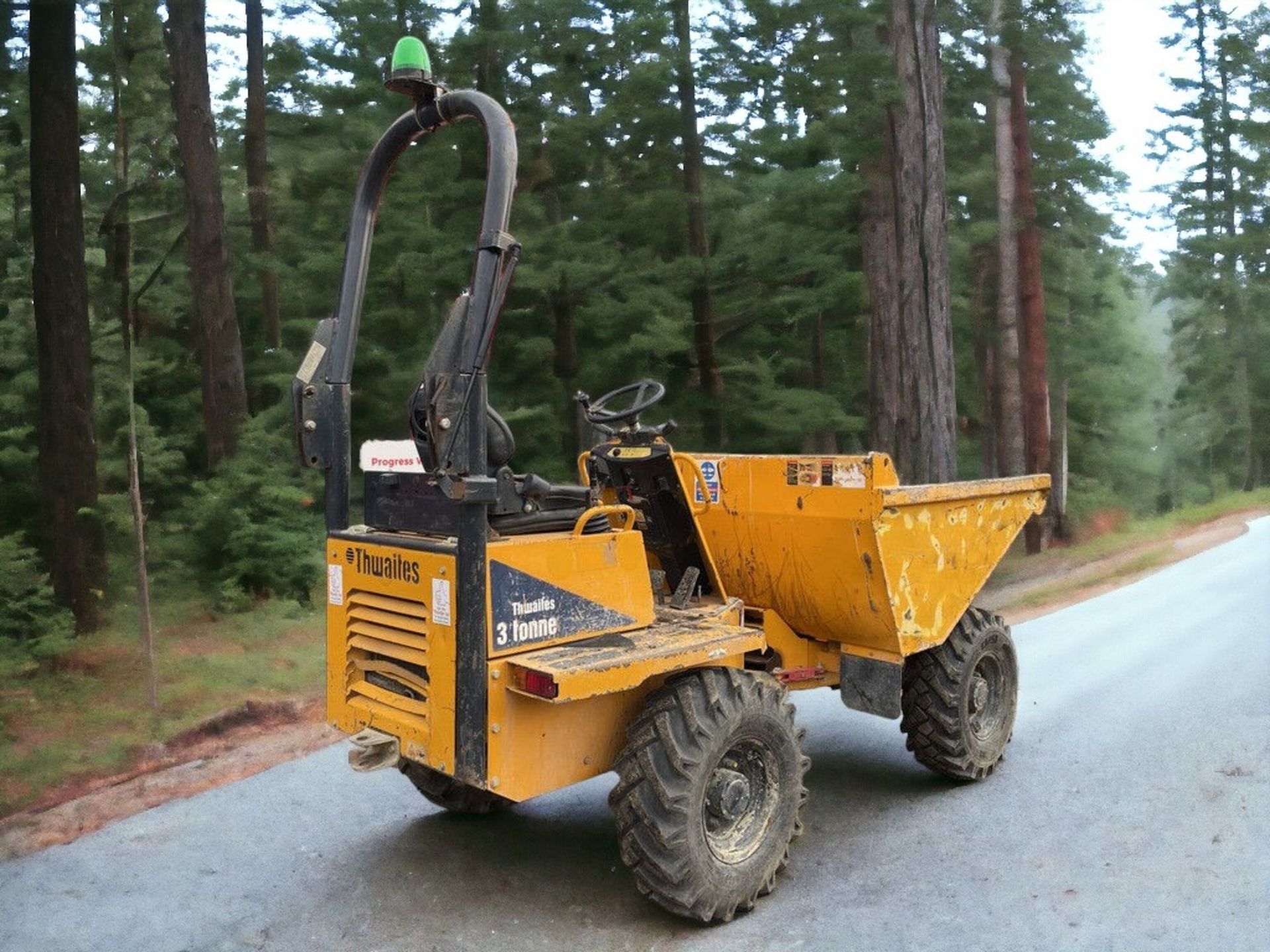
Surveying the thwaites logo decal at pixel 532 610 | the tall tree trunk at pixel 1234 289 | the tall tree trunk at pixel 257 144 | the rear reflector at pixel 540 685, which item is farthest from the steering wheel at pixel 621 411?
the tall tree trunk at pixel 1234 289

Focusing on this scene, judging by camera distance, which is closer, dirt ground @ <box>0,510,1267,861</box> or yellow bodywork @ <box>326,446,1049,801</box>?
yellow bodywork @ <box>326,446,1049,801</box>

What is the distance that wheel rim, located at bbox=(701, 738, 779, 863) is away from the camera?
13.5 ft

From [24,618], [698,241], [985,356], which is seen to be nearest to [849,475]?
[24,618]

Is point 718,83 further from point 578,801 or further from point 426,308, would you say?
point 578,801

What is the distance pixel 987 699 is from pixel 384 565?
3532 mm

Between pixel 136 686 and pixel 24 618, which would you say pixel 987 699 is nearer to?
pixel 136 686

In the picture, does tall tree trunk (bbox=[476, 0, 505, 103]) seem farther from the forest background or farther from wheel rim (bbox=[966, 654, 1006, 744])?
wheel rim (bbox=[966, 654, 1006, 744])

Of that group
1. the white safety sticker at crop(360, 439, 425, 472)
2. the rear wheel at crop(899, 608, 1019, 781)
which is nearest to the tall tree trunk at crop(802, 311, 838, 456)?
the rear wheel at crop(899, 608, 1019, 781)

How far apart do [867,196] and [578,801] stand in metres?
10.5

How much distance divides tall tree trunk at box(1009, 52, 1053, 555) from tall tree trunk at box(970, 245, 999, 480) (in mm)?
1321

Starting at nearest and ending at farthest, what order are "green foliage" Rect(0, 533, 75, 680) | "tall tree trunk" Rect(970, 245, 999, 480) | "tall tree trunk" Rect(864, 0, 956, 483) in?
"green foliage" Rect(0, 533, 75, 680)
"tall tree trunk" Rect(864, 0, 956, 483)
"tall tree trunk" Rect(970, 245, 999, 480)

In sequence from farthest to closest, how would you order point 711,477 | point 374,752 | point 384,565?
point 711,477
point 384,565
point 374,752

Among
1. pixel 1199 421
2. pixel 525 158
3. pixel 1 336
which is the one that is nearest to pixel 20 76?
pixel 1 336

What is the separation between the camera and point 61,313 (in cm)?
941
